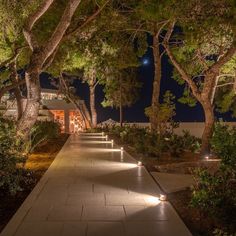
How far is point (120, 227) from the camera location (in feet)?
18.2

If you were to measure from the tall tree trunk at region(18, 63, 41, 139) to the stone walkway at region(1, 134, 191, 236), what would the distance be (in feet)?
4.44

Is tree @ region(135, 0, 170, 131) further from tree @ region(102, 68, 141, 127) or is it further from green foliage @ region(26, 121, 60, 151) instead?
tree @ region(102, 68, 141, 127)

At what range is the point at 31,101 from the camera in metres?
10.6

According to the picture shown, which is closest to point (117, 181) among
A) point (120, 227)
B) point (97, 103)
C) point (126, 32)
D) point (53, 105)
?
point (120, 227)

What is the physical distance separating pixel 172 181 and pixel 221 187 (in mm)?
3086

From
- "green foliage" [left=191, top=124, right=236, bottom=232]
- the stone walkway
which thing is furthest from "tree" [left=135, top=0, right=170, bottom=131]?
"green foliage" [left=191, top=124, right=236, bottom=232]

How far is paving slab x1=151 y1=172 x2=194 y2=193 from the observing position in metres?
8.10

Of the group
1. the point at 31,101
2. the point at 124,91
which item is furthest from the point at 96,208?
the point at 124,91

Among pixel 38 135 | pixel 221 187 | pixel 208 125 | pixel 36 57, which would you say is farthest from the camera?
pixel 38 135

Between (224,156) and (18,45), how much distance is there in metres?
12.7

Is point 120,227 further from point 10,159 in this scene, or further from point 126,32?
point 126,32

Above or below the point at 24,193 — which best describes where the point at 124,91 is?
above

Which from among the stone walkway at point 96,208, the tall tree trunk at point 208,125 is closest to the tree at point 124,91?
the tall tree trunk at point 208,125

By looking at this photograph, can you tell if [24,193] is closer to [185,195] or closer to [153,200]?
[153,200]
